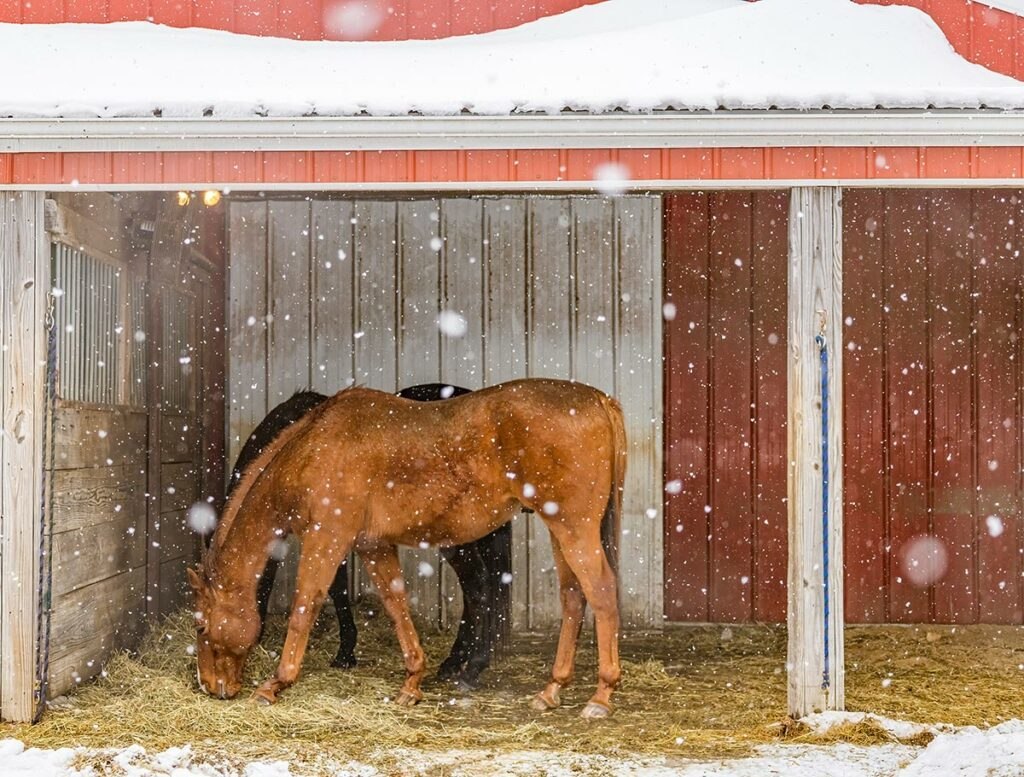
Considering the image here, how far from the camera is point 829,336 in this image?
17.3ft

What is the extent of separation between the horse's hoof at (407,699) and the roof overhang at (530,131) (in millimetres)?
2840

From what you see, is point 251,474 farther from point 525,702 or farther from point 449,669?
point 525,702

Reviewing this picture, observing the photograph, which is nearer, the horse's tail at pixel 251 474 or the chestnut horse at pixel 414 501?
the chestnut horse at pixel 414 501

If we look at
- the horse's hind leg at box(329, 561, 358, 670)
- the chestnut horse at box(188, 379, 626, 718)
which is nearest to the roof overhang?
the chestnut horse at box(188, 379, 626, 718)

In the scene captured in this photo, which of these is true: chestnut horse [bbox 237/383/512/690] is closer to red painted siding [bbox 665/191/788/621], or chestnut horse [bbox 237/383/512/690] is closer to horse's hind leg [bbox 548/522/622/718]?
horse's hind leg [bbox 548/522/622/718]

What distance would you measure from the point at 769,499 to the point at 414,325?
9.49 feet

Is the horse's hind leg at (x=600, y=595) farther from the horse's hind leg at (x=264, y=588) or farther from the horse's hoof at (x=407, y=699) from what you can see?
the horse's hind leg at (x=264, y=588)

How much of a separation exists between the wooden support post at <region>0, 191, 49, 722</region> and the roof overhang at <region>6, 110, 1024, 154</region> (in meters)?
0.48

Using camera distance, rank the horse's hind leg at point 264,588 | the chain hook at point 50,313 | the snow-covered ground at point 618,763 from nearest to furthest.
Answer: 1. the snow-covered ground at point 618,763
2. the chain hook at point 50,313
3. the horse's hind leg at point 264,588

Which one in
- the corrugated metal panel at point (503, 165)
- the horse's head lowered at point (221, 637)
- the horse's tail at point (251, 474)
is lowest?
the horse's head lowered at point (221, 637)

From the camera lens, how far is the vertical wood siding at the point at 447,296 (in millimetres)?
7941

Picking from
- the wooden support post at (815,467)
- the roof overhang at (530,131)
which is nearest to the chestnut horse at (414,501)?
the wooden support post at (815,467)

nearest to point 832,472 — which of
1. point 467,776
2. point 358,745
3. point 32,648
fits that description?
point 467,776

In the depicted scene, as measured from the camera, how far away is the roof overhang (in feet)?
16.4
